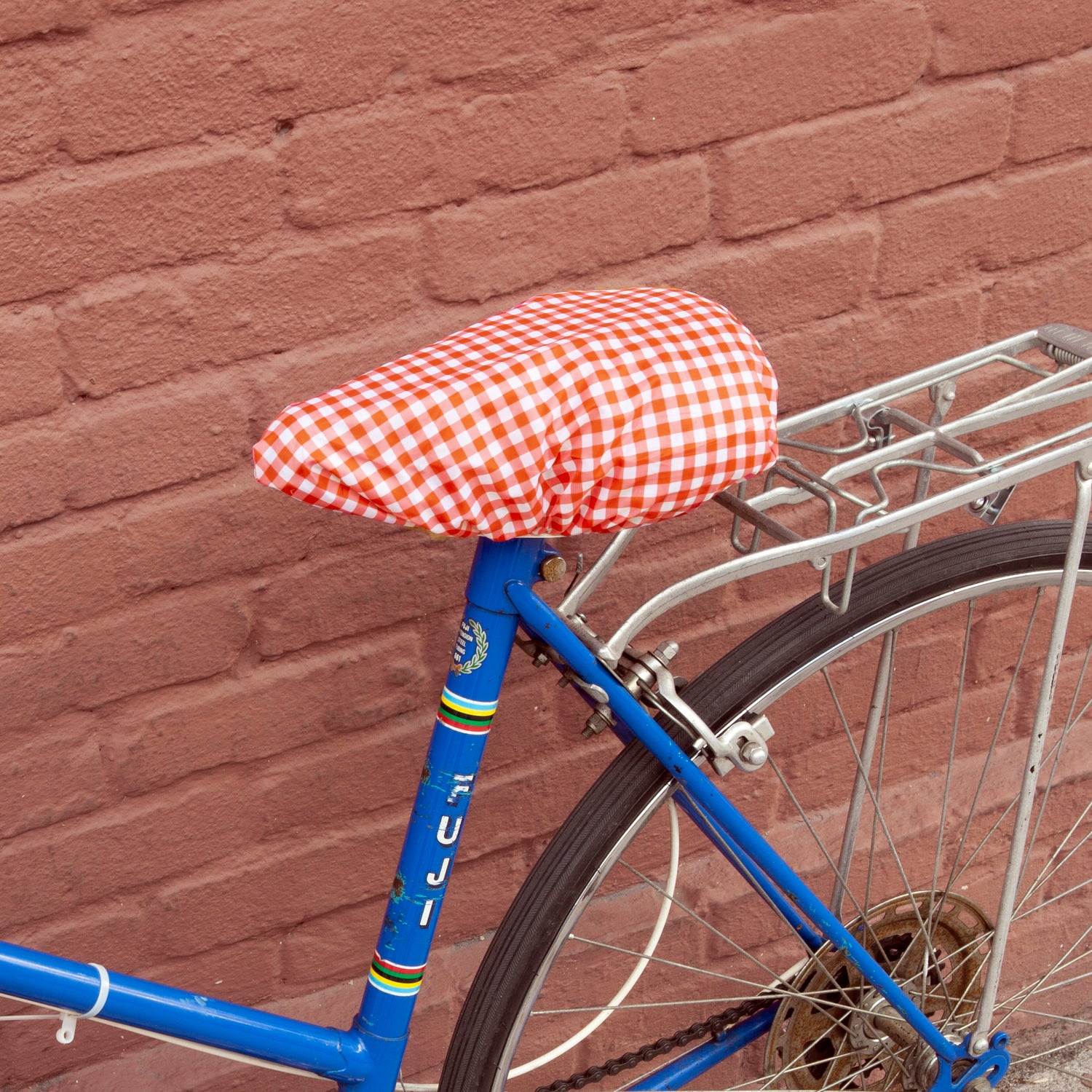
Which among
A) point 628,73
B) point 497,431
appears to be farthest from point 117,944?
point 628,73

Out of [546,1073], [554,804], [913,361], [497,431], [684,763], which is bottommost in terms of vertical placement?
[546,1073]

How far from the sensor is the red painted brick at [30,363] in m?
1.20

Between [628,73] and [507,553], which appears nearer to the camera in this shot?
[507,553]

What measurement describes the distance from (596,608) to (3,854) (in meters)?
0.72

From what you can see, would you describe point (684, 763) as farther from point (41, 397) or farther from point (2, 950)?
point (41, 397)

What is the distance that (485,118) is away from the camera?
128 cm

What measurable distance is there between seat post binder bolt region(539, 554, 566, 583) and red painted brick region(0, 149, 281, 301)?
0.44 metres

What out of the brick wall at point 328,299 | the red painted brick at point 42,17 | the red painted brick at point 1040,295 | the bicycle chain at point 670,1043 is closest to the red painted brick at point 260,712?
the brick wall at point 328,299

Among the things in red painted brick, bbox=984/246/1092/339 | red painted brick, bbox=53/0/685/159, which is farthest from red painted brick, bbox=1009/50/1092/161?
red painted brick, bbox=53/0/685/159

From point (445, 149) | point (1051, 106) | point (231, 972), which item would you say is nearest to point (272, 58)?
point (445, 149)

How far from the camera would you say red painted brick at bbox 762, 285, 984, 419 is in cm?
152

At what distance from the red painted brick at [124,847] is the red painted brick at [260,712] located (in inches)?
1.4

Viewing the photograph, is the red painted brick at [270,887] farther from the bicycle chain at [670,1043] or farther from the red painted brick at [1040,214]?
the red painted brick at [1040,214]

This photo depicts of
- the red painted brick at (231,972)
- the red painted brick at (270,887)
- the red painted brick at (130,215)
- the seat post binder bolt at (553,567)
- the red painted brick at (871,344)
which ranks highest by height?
the red painted brick at (130,215)
